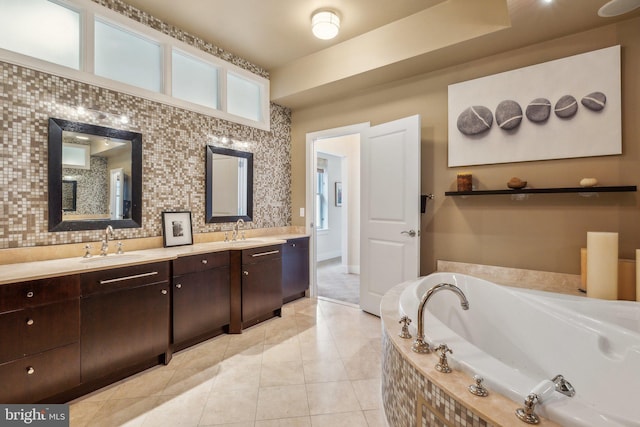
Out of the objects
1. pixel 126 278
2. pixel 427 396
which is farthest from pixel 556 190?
pixel 126 278

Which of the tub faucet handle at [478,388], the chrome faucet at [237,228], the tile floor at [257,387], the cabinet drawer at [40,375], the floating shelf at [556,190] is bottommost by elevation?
the tile floor at [257,387]

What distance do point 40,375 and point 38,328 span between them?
27 centimetres

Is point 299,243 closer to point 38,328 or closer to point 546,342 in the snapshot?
point 38,328

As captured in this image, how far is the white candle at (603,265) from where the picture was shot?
1.96 metres

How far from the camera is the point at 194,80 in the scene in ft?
10.2

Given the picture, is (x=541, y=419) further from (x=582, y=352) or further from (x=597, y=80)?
(x=597, y=80)

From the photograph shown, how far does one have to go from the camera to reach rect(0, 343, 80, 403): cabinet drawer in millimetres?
1597

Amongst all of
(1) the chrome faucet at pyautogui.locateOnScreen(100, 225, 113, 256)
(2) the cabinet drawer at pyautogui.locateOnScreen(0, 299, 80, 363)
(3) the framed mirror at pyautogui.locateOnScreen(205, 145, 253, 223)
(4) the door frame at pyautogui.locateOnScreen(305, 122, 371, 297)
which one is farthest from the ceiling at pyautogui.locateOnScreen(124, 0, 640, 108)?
(2) the cabinet drawer at pyautogui.locateOnScreen(0, 299, 80, 363)

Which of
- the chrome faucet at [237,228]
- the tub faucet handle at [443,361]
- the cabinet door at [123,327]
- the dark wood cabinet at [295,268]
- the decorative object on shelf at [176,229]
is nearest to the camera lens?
the tub faucet handle at [443,361]

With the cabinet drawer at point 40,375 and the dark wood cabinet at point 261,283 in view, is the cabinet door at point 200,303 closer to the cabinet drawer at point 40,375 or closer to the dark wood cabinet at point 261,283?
the dark wood cabinet at point 261,283

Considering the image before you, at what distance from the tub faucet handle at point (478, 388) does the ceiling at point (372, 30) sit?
2.36m

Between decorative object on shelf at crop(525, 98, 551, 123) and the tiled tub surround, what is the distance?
2.01 meters

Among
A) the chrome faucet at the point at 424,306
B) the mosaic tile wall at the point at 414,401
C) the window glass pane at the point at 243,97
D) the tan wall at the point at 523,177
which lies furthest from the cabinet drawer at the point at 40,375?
the tan wall at the point at 523,177

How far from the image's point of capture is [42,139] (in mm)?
2107
